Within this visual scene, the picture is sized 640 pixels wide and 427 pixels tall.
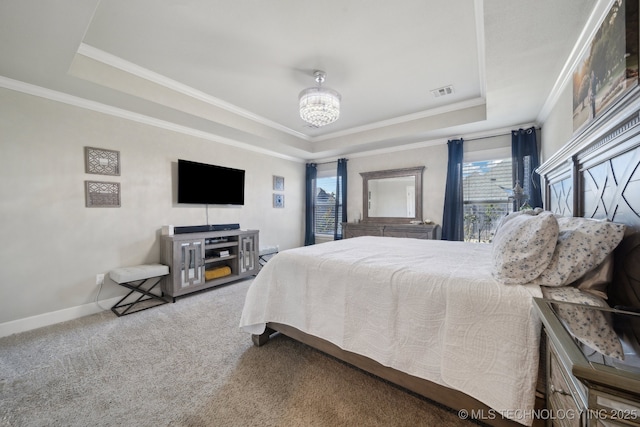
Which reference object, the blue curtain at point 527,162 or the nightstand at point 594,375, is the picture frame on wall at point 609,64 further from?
the blue curtain at point 527,162

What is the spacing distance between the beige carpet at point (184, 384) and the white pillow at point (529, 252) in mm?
895

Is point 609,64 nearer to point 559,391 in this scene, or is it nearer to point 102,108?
point 559,391

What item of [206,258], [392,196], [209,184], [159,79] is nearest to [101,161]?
[159,79]

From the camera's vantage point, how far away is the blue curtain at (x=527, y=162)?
352 cm

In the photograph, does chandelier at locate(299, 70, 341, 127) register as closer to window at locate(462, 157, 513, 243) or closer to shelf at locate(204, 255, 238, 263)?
shelf at locate(204, 255, 238, 263)

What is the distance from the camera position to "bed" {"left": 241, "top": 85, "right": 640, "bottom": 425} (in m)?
1.13

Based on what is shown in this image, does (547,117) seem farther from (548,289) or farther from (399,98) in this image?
(548,289)

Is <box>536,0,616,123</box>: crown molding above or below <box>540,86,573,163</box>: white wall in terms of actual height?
above

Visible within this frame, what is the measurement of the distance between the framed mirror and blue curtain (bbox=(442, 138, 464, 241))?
1.75ft

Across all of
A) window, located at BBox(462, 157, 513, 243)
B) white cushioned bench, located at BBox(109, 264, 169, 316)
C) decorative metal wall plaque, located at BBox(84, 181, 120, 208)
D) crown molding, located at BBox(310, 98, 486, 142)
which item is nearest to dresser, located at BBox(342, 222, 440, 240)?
window, located at BBox(462, 157, 513, 243)

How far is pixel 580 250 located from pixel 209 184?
4271mm

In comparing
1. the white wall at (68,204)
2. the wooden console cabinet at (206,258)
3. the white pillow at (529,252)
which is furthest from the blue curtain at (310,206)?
the white pillow at (529,252)

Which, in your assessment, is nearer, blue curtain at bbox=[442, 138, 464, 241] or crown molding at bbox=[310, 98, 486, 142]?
crown molding at bbox=[310, 98, 486, 142]

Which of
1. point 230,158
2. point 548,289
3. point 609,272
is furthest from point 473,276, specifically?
point 230,158
